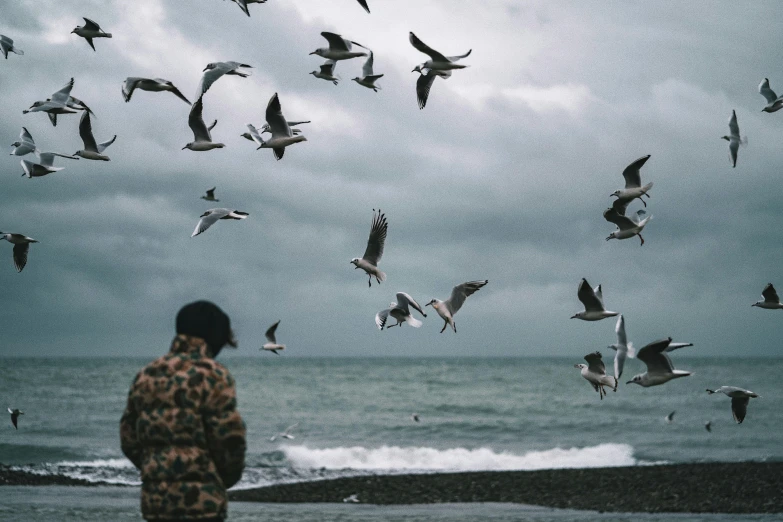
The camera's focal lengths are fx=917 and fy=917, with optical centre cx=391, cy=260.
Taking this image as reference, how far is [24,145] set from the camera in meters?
13.7

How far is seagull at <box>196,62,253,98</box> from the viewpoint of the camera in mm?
11828

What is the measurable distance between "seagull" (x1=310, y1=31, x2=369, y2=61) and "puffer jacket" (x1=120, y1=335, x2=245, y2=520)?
8483mm

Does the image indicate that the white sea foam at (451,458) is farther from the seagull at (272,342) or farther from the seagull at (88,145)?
the seagull at (88,145)

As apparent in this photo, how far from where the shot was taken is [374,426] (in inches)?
1355

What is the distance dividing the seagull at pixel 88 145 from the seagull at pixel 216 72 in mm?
2168

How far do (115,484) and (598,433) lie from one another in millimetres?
18219

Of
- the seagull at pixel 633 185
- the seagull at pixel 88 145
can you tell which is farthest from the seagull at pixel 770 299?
the seagull at pixel 88 145

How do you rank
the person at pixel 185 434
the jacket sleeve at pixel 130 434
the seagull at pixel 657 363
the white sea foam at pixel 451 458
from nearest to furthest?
the person at pixel 185 434 → the jacket sleeve at pixel 130 434 → the seagull at pixel 657 363 → the white sea foam at pixel 451 458

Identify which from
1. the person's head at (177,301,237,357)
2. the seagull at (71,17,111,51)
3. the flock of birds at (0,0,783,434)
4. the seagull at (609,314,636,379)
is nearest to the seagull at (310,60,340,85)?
the flock of birds at (0,0,783,434)

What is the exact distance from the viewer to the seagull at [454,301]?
42.0ft

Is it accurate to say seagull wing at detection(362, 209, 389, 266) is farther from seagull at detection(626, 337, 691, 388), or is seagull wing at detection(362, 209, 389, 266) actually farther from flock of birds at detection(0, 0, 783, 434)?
seagull at detection(626, 337, 691, 388)

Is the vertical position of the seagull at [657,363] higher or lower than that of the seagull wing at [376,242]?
lower

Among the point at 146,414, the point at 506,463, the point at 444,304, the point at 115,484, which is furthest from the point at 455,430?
the point at 146,414

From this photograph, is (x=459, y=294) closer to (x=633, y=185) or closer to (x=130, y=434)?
(x=633, y=185)
